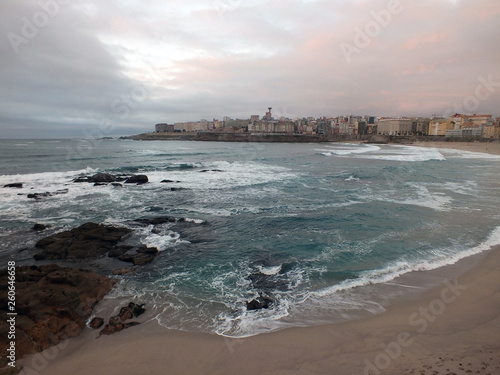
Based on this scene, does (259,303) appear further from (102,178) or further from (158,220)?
(102,178)

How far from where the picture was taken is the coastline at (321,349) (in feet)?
15.7

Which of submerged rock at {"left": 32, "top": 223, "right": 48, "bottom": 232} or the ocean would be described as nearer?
the ocean

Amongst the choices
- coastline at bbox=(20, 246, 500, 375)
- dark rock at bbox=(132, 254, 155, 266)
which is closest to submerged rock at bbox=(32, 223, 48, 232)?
dark rock at bbox=(132, 254, 155, 266)

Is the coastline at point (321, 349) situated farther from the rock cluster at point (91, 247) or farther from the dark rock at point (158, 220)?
the dark rock at point (158, 220)

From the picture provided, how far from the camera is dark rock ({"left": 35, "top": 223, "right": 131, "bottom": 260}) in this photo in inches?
375

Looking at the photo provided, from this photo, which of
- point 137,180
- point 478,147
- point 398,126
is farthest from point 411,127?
point 137,180

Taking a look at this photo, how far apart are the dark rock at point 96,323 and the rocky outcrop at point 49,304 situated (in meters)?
0.17

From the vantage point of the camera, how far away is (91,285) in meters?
7.00

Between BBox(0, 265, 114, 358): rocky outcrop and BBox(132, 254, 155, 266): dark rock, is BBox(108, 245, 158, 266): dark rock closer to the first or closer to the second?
BBox(132, 254, 155, 266): dark rock

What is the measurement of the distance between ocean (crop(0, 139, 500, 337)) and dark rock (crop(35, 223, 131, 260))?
626mm

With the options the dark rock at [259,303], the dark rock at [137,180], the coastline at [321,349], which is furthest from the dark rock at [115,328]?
the dark rock at [137,180]

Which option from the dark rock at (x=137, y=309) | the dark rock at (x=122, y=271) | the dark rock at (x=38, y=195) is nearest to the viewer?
the dark rock at (x=137, y=309)

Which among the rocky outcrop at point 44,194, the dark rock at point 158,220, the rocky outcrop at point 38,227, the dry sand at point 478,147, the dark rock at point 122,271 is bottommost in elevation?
the dark rock at point 122,271

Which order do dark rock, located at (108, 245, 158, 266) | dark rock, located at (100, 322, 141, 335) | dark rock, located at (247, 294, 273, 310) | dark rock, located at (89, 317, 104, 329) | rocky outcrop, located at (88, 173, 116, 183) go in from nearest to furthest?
1. dark rock, located at (100, 322, 141, 335)
2. dark rock, located at (89, 317, 104, 329)
3. dark rock, located at (247, 294, 273, 310)
4. dark rock, located at (108, 245, 158, 266)
5. rocky outcrop, located at (88, 173, 116, 183)
